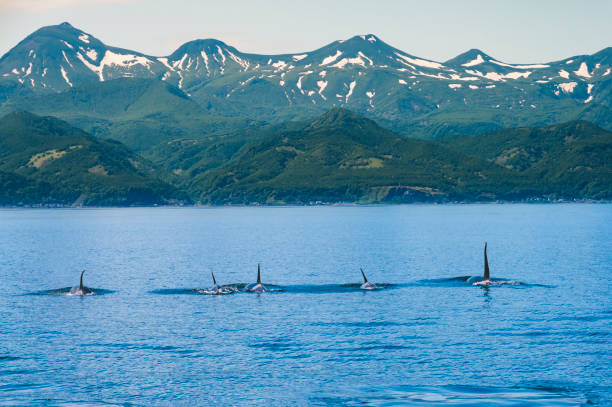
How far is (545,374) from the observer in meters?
57.6

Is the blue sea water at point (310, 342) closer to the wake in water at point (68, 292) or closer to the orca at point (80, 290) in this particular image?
the wake in water at point (68, 292)

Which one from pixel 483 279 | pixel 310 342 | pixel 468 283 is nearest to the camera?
pixel 310 342

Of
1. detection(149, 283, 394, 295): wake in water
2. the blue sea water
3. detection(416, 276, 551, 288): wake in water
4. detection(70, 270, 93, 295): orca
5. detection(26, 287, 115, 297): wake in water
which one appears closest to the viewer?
the blue sea water

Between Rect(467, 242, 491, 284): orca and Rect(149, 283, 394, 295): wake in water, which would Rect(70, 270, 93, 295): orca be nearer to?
Rect(149, 283, 394, 295): wake in water

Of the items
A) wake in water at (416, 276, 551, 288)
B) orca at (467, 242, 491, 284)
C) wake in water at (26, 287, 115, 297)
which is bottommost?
wake in water at (416, 276, 551, 288)

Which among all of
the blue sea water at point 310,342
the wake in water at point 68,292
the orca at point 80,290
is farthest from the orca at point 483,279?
the orca at point 80,290

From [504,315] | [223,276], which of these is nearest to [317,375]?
[504,315]

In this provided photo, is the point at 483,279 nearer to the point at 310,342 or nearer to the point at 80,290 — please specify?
the point at 310,342

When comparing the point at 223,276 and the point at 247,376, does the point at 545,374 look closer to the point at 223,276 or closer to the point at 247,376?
the point at 247,376

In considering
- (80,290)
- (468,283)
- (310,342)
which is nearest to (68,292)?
(80,290)

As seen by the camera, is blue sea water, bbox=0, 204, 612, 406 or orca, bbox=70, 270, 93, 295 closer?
blue sea water, bbox=0, 204, 612, 406

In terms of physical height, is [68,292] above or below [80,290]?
below

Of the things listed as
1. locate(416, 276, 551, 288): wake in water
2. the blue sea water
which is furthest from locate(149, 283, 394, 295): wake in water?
locate(416, 276, 551, 288): wake in water

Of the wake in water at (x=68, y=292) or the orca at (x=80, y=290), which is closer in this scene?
the wake in water at (x=68, y=292)
